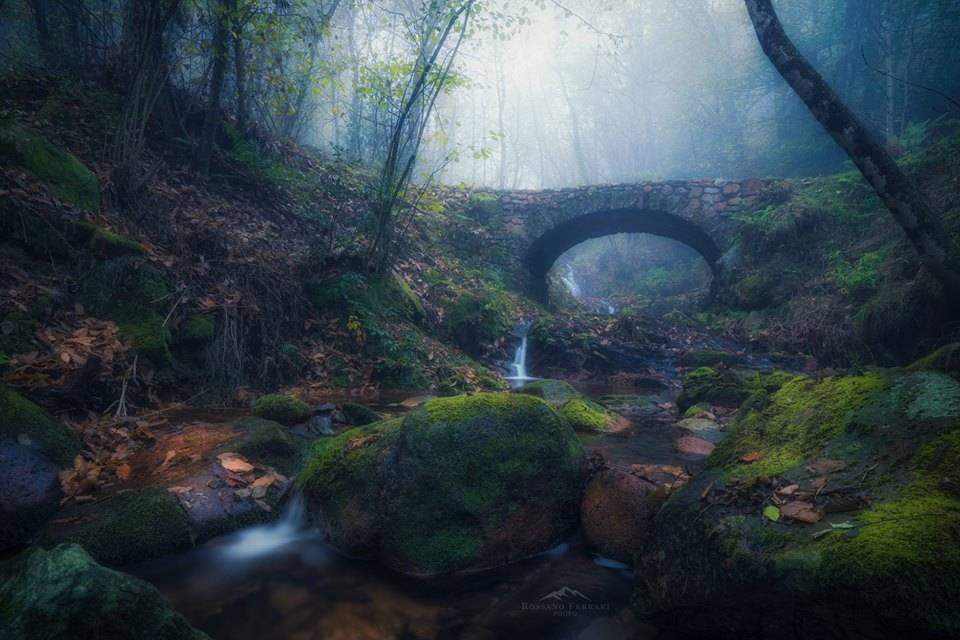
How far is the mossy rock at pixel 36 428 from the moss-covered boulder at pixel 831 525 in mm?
3636

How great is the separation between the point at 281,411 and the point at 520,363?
6584 millimetres

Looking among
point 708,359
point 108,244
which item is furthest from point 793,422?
point 708,359

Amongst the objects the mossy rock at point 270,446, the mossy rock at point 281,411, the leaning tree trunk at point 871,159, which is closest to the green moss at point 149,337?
the mossy rock at point 281,411

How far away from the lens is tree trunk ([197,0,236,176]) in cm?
730

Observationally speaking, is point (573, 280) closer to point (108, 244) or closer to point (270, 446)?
point (108, 244)

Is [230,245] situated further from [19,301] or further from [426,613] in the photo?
[426,613]

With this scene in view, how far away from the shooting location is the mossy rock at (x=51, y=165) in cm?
511

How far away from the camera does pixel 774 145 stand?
76.5 ft

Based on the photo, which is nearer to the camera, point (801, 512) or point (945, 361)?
point (801, 512)

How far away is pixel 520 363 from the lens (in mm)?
10562

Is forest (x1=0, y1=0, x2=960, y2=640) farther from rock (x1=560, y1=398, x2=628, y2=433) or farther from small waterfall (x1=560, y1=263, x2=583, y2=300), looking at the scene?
small waterfall (x1=560, y1=263, x2=583, y2=300)

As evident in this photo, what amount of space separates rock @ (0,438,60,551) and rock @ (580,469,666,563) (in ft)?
10.5

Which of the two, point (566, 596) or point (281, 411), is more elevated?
point (281, 411)

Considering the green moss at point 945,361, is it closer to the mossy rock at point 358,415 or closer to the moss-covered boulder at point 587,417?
the moss-covered boulder at point 587,417
